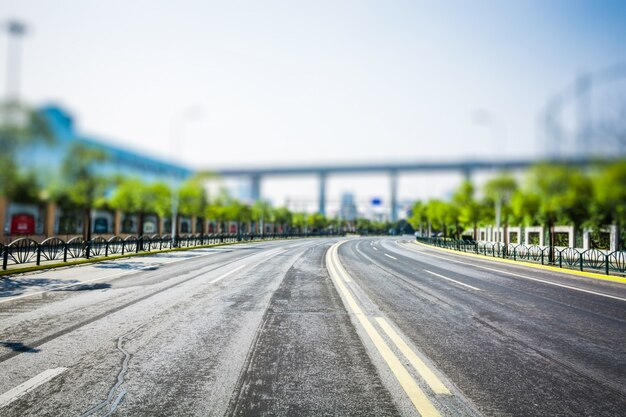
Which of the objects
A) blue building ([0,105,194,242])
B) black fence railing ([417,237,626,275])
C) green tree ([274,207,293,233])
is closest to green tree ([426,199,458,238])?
black fence railing ([417,237,626,275])

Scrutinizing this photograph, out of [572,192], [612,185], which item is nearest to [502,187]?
[572,192]

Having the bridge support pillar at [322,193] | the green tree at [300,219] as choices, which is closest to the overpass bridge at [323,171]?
the bridge support pillar at [322,193]

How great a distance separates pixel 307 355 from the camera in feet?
14.7

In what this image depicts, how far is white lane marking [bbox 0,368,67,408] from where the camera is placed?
3197 mm

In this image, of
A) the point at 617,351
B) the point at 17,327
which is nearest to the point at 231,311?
the point at 17,327

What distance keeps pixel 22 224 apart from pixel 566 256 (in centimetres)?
4127

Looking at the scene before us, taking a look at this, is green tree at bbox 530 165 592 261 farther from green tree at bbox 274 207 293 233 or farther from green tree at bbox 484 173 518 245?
green tree at bbox 274 207 293 233

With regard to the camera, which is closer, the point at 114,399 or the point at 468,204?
the point at 114,399

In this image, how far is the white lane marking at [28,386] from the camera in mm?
3197

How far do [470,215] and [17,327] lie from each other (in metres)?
45.6

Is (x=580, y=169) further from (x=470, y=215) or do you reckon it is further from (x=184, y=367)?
(x=470, y=215)

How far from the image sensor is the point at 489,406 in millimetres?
3160

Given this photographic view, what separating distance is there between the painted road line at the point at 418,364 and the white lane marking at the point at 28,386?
13.1 ft

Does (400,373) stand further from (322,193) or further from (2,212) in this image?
(322,193)
